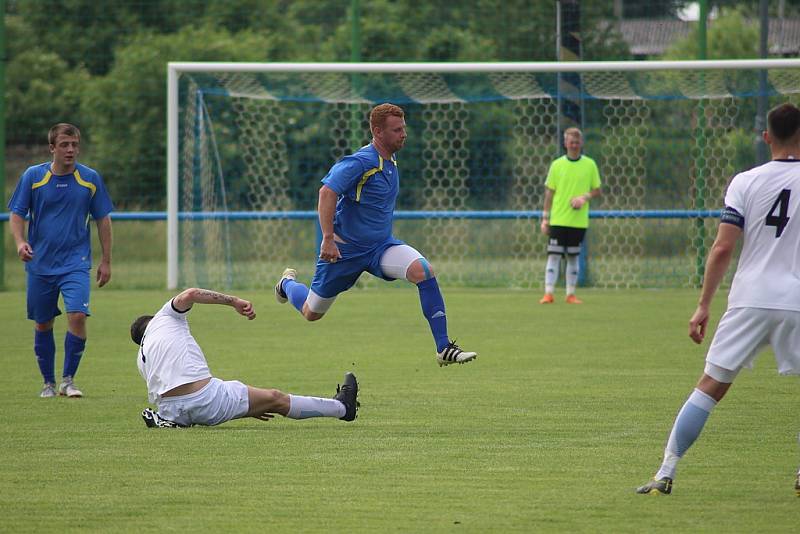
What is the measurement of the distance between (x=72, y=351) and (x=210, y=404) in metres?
2.30

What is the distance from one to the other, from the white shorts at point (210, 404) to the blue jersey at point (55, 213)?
90.4 inches

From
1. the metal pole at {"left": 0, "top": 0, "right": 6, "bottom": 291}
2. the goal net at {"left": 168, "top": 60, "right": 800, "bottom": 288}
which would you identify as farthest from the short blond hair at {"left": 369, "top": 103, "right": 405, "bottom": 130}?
the metal pole at {"left": 0, "top": 0, "right": 6, "bottom": 291}

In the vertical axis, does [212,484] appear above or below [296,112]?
below

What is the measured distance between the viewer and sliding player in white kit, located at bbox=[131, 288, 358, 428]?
25.7 feet

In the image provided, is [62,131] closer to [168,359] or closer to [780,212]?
[168,359]

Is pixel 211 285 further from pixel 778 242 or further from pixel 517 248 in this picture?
pixel 778 242

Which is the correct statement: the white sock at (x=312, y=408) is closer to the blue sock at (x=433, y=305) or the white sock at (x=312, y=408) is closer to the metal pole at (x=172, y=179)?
the blue sock at (x=433, y=305)

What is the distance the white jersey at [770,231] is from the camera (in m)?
5.84

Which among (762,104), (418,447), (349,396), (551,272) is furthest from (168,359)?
(762,104)

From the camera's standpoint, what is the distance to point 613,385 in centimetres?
1017

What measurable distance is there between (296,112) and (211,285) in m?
3.88

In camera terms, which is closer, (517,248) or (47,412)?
(47,412)

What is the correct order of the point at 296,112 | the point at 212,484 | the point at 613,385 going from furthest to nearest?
1. the point at 296,112
2. the point at 613,385
3. the point at 212,484

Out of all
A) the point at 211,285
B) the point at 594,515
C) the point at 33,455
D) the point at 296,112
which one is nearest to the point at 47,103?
the point at 296,112
